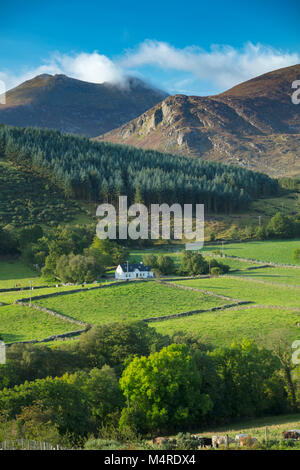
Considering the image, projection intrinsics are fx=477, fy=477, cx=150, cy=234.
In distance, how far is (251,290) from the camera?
6794 centimetres

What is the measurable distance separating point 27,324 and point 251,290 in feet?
107

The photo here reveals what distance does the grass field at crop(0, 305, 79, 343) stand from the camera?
45.7 metres

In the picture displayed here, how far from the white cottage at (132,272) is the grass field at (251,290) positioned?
32.3 ft

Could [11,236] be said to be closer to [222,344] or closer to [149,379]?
[222,344]

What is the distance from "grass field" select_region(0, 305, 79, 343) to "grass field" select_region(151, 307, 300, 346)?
10.1 meters

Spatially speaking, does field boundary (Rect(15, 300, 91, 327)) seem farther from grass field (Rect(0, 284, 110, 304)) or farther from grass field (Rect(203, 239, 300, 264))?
grass field (Rect(203, 239, 300, 264))

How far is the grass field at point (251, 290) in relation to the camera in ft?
197

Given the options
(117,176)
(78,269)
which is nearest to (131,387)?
(78,269)

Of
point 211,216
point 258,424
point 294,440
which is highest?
point 211,216

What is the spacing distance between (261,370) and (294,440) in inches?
422

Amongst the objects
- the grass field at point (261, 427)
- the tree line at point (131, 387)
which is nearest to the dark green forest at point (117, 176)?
the tree line at point (131, 387)

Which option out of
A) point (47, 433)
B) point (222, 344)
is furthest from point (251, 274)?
point (47, 433)

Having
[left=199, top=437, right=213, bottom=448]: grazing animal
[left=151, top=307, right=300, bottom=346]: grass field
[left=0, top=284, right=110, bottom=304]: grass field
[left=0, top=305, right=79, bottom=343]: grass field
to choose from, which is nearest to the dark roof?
[left=0, top=284, right=110, bottom=304]: grass field

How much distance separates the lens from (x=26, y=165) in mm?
156000
